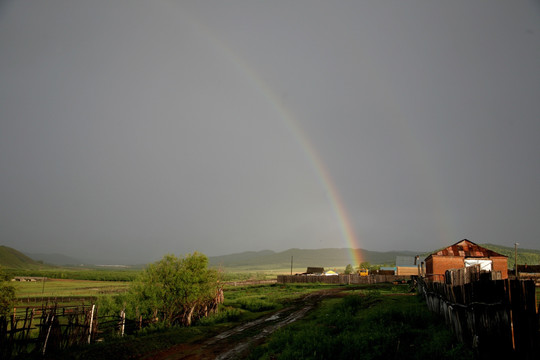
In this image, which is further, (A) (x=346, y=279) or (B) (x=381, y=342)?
(A) (x=346, y=279)

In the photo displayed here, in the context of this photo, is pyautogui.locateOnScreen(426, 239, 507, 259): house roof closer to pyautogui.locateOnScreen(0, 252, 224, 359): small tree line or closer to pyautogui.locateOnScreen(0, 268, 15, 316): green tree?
pyautogui.locateOnScreen(0, 252, 224, 359): small tree line

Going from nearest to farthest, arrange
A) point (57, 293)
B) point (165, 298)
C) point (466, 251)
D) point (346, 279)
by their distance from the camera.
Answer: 1. point (165, 298)
2. point (466, 251)
3. point (346, 279)
4. point (57, 293)

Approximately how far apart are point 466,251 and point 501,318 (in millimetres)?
53749

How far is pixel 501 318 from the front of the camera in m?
6.18

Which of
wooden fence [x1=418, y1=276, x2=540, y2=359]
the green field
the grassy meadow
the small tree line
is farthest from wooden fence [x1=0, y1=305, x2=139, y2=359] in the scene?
wooden fence [x1=418, y1=276, x2=540, y2=359]

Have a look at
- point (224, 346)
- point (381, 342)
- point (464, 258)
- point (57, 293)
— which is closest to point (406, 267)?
point (464, 258)

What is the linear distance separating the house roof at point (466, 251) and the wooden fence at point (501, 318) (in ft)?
163

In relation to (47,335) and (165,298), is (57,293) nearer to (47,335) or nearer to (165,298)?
(165,298)

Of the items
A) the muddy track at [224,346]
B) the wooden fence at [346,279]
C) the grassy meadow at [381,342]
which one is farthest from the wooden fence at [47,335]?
the wooden fence at [346,279]

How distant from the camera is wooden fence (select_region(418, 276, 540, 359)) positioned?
5413 millimetres

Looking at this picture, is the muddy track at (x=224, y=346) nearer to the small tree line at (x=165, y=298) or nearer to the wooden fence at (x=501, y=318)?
the small tree line at (x=165, y=298)

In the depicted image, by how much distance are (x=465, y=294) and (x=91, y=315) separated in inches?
876

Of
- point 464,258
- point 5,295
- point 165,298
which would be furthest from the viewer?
point 464,258

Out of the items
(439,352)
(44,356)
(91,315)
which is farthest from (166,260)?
(439,352)
